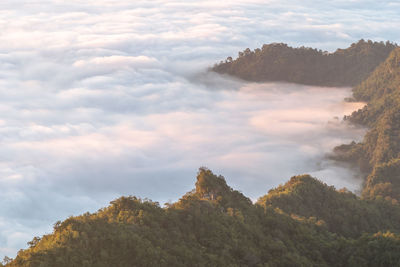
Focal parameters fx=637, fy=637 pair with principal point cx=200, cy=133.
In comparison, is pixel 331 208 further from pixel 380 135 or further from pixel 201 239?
pixel 380 135

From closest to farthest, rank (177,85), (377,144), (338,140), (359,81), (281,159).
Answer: (377,144) < (338,140) < (281,159) < (359,81) < (177,85)

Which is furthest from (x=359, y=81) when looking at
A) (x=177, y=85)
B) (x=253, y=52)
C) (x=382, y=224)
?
(x=382, y=224)

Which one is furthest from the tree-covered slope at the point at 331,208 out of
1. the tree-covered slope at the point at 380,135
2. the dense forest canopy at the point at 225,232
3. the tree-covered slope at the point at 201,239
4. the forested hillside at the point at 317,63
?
the forested hillside at the point at 317,63

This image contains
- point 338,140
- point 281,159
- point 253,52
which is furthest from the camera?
point 253,52

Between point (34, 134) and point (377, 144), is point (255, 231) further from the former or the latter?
point (34, 134)

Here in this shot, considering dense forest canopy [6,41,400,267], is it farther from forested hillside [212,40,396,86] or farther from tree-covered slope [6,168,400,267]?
forested hillside [212,40,396,86]

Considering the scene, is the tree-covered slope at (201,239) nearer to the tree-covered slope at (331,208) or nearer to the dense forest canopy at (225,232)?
the dense forest canopy at (225,232)

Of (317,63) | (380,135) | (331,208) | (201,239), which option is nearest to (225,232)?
(201,239)
